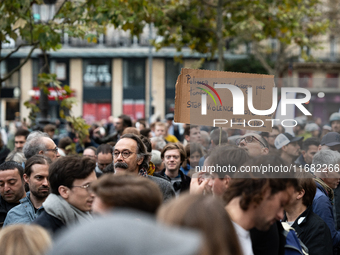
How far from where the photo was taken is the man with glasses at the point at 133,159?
449 cm

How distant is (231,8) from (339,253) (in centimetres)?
875

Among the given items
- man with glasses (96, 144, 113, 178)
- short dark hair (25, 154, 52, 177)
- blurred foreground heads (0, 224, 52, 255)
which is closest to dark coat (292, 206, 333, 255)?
short dark hair (25, 154, 52, 177)

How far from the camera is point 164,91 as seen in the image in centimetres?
3712

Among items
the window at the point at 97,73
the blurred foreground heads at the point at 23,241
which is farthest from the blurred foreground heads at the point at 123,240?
the window at the point at 97,73

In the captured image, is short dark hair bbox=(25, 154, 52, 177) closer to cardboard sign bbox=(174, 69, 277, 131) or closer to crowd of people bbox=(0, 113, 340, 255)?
crowd of people bbox=(0, 113, 340, 255)

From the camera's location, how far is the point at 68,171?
121 inches

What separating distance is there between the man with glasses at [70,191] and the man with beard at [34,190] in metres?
0.83

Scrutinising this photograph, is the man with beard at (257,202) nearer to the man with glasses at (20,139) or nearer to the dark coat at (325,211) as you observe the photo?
the dark coat at (325,211)

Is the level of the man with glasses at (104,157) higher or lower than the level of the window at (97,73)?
lower

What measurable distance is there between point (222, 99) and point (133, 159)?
1.13 m

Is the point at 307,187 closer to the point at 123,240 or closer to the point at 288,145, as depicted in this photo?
the point at 288,145

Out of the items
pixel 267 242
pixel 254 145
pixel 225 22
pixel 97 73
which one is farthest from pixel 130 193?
Result: pixel 97 73

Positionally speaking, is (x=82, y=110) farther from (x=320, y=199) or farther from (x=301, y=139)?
(x=320, y=199)

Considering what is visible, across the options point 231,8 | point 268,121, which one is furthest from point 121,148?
point 231,8
